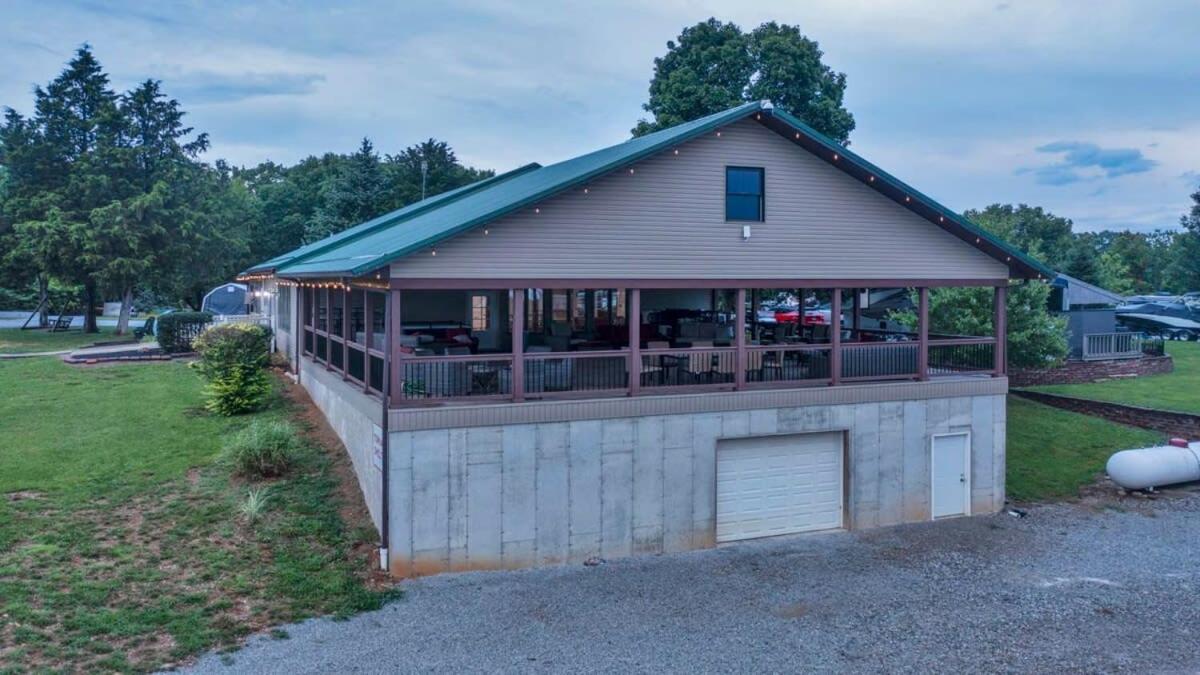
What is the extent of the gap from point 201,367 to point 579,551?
12.5 m

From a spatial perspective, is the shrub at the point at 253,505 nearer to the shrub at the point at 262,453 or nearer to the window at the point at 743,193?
A: the shrub at the point at 262,453

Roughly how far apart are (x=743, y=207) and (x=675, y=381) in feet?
11.3

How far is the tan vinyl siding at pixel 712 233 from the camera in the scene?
13.1 metres

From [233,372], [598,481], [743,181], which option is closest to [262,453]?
[233,372]

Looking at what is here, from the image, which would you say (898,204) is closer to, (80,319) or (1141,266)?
(80,319)

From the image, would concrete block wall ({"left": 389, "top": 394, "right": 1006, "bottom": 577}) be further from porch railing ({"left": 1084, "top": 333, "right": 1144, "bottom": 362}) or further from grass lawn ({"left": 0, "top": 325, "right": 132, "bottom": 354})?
grass lawn ({"left": 0, "top": 325, "right": 132, "bottom": 354})

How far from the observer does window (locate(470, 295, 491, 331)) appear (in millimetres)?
22062

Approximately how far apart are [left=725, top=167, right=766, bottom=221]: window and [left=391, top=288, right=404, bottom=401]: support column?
621cm

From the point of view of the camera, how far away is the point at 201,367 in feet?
67.2

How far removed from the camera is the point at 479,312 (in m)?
22.2

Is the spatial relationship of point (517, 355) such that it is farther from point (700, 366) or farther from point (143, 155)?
point (143, 155)

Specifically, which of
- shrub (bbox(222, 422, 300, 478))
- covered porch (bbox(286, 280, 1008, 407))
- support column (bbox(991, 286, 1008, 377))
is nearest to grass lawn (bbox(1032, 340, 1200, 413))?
covered porch (bbox(286, 280, 1008, 407))

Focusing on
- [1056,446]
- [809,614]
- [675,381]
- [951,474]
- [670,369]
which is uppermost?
[670,369]

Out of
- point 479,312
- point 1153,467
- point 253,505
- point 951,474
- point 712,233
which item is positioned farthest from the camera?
point 479,312
